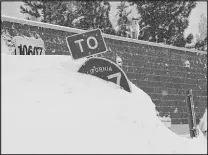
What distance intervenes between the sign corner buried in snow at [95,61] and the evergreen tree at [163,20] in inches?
759

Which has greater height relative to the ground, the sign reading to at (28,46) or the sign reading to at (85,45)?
the sign reading to at (85,45)

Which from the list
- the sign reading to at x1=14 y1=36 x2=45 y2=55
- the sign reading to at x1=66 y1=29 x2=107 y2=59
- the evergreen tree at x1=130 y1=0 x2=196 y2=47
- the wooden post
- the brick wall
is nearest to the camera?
the sign reading to at x1=66 y1=29 x2=107 y2=59

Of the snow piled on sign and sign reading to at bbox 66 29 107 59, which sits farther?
sign reading to at bbox 66 29 107 59

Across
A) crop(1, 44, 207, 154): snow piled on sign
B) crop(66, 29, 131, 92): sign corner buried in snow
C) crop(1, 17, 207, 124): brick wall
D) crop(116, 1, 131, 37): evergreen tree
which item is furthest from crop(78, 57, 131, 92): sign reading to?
crop(116, 1, 131, 37): evergreen tree

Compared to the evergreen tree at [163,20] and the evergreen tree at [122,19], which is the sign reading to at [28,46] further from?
the evergreen tree at [122,19]

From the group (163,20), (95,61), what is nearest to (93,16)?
(163,20)

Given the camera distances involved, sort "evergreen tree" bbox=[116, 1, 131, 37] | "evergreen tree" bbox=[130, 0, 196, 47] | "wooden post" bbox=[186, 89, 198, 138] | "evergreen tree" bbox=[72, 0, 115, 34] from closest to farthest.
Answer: "wooden post" bbox=[186, 89, 198, 138]
"evergreen tree" bbox=[130, 0, 196, 47]
"evergreen tree" bbox=[72, 0, 115, 34]
"evergreen tree" bbox=[116, 1, 131, 37]

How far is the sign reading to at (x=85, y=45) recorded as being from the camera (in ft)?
17.1

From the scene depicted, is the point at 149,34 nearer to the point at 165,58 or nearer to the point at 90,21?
the point at 90,21

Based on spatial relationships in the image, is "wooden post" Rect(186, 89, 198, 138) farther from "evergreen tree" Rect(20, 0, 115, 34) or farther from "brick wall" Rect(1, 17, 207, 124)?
"evergreen tree" Rect(20, 0, 115, 34)

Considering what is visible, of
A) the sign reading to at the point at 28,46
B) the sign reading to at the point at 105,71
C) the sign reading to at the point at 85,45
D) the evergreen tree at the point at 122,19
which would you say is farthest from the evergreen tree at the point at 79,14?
the sign reading to at the point at 105,71

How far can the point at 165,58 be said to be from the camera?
12.7 m

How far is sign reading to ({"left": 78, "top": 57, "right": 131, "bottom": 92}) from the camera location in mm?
4938

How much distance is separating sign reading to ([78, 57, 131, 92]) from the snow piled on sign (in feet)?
0.39
